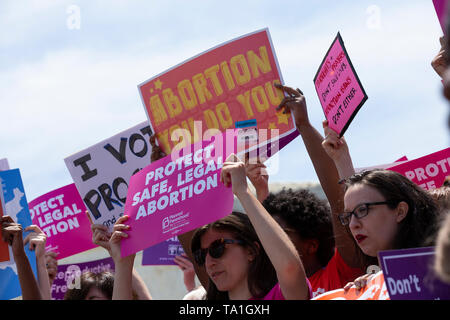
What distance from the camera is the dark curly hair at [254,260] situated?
3.01m

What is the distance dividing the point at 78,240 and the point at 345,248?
2777 millimetres

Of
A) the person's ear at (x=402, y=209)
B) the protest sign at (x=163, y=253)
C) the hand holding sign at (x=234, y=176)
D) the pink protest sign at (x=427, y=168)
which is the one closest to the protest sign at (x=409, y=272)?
the person's ear at (x=402, y=209)

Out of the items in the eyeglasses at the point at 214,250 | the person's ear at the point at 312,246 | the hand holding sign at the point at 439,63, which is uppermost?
the hand holding sign at the point at 439,63

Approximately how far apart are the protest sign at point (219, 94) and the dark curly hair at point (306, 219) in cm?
43

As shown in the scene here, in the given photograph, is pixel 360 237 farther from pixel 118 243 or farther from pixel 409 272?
pixel 118 243

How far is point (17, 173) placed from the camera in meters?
4.18

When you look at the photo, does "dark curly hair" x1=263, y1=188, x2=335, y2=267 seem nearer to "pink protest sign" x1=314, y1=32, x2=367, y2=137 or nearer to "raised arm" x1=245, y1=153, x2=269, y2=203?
"raised arm" x1=245, y1=153, x2=269, y2=203

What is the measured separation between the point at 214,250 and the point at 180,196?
35cm

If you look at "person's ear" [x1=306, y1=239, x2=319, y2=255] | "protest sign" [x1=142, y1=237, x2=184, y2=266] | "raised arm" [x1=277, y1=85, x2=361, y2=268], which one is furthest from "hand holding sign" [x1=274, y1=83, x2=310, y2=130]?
"protest sign" [x1=142, y1=237, x2=184, y2=266]

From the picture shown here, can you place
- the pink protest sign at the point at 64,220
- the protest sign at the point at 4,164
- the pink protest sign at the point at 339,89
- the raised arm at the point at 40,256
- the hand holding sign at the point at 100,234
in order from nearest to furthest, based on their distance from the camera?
1. the pink protest sign at the point at 339,89
2. the raised arm at the point at 40,256
3. the hand holding sign at the point at 100,234
4. the protest sign at the point at 4,164
5. the pink protest sign at the point at 64,220

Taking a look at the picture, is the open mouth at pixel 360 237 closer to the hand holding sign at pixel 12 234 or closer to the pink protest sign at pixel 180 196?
the pink protest sign at pixel 180 196

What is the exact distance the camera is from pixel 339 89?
3.41 m

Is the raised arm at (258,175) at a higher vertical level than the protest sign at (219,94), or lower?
lower
